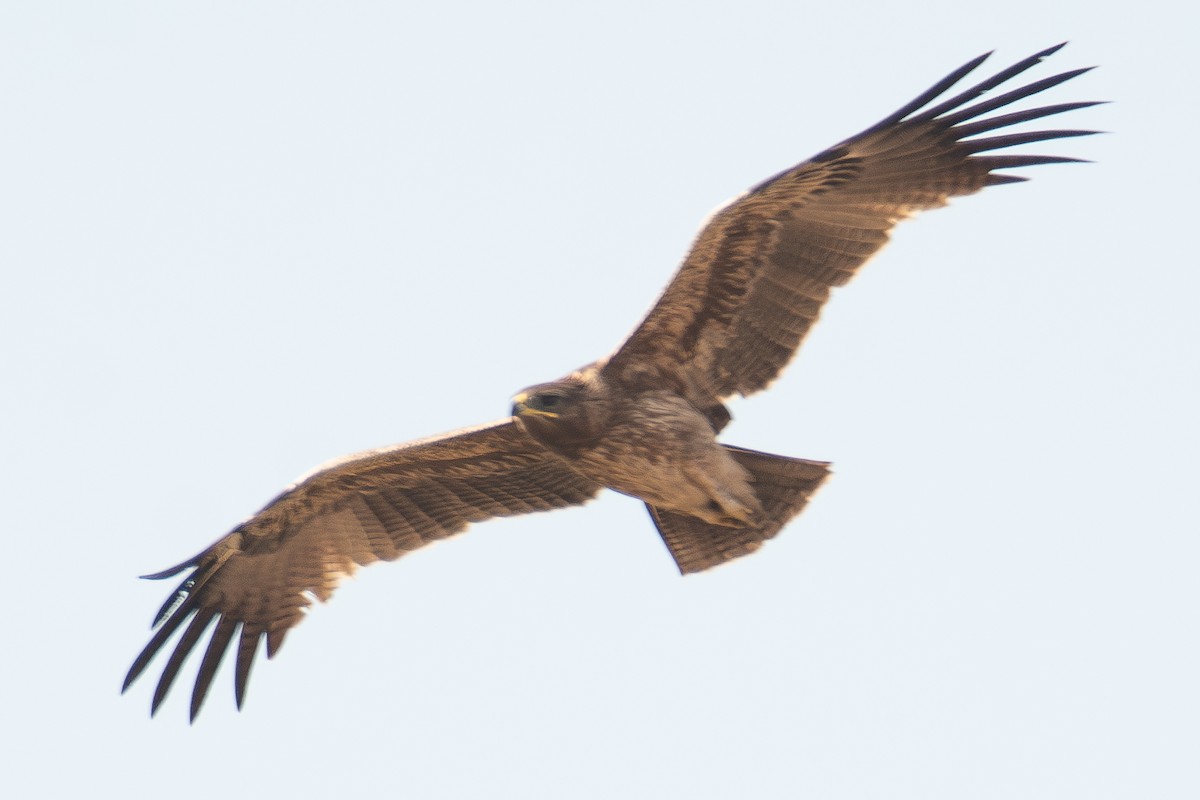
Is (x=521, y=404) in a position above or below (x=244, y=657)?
above

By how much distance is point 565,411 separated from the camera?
1028 cm

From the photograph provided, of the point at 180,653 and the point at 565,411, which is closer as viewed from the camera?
the point at 565,411

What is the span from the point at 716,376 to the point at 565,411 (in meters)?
1.03

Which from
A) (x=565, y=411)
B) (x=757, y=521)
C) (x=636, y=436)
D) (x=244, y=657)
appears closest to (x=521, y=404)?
(x=565, y=411)

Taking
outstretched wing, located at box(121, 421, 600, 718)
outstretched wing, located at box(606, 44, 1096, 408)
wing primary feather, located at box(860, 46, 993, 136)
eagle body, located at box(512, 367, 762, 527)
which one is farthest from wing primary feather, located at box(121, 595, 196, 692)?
wing primary feather, located at box(860, 46, 993, 136)

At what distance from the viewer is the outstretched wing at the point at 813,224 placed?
33.2 feet

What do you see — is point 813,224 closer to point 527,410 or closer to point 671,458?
point 671,458

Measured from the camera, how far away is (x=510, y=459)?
1136cm

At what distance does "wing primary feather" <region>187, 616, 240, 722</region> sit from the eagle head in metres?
2.83

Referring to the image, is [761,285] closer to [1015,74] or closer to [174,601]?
[1015,74]

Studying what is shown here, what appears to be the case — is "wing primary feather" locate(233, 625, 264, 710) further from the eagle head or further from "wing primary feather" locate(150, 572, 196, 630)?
the eagle head

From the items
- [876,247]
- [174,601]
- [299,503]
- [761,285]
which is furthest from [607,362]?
[174,601]

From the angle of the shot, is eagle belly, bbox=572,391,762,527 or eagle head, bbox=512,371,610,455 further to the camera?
eagle belly, bbox=572,391,762,527

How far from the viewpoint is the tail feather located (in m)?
10.6
